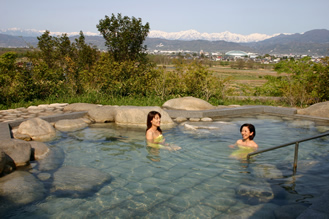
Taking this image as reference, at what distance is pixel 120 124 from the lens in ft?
29.0

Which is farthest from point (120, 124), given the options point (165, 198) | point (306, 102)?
point (306, 102)

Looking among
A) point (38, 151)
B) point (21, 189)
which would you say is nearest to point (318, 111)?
point (38, 151)

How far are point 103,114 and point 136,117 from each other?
3.29ft

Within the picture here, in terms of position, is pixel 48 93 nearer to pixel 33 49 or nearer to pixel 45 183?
pixel 33 49

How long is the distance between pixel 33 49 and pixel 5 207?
488 inches

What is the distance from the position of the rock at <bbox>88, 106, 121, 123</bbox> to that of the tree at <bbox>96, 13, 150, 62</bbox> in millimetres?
4613

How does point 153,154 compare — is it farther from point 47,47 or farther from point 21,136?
point 47,47

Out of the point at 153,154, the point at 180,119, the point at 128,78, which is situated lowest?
the point at 153,154

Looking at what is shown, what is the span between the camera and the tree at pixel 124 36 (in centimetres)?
1337

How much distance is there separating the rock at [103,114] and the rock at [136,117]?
200 millimetres

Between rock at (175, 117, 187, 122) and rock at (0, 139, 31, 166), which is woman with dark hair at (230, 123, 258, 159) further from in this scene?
rock at (0, 139, 31, 166)

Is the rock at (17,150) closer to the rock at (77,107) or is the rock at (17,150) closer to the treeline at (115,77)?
the rock at (77,107)

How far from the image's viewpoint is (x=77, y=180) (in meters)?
4.69

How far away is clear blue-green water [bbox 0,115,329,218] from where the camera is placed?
3916mm
